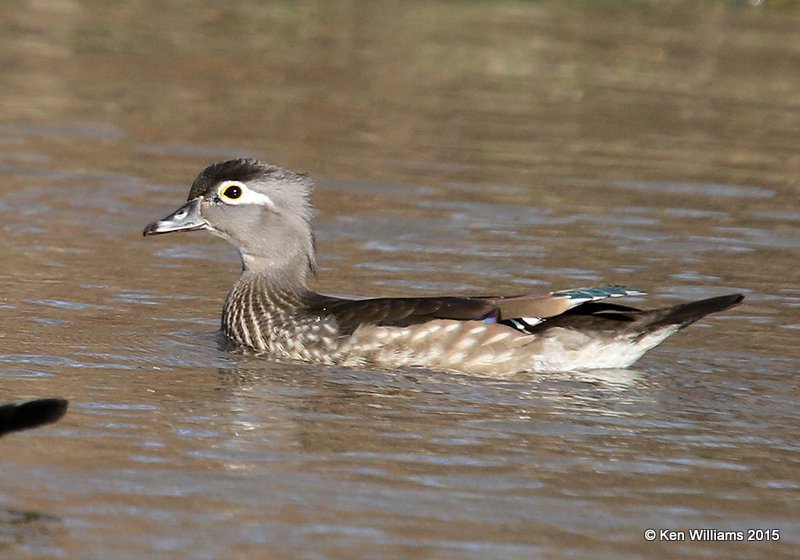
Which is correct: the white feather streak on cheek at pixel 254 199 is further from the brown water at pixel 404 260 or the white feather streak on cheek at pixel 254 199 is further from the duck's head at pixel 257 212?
the brown water at pixel 404 260

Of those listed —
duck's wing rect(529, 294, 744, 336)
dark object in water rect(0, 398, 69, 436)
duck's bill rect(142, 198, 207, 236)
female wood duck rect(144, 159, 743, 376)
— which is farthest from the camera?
duck's bill rect(142, 198, 207, 236)

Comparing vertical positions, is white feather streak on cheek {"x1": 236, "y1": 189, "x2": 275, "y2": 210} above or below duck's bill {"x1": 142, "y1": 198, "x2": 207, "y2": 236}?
above

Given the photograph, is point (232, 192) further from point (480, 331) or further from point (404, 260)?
point (404, 260)

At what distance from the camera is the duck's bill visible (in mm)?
10188

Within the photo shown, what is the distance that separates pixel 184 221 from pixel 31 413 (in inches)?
140

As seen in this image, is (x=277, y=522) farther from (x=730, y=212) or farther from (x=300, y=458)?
(x=730, y=212)

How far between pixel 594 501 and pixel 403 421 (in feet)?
4.64

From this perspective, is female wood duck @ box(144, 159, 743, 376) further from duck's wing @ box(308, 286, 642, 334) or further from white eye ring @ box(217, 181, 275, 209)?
white eye ring @ box(217, 181, 275, 209)

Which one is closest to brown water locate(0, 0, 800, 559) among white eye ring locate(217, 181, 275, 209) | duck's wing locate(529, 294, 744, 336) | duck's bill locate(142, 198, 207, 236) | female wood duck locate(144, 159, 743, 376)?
female wood duck locate(144, 159, 743, 376)

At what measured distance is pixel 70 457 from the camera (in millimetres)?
7281

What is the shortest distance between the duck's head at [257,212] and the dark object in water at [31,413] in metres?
3.47

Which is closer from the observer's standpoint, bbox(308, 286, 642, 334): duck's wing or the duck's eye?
bbox(308, 286, 642, 334): duck's wing

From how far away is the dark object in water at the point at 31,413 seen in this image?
6.75m

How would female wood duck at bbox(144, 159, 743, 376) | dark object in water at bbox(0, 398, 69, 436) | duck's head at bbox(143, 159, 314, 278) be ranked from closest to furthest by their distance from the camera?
dark object in water at bbox(0, 398, 69, 436) → female wood duck at bbox(144, 159, 743, 376) → duck's head at bbox(143, 159, 314, 278)
